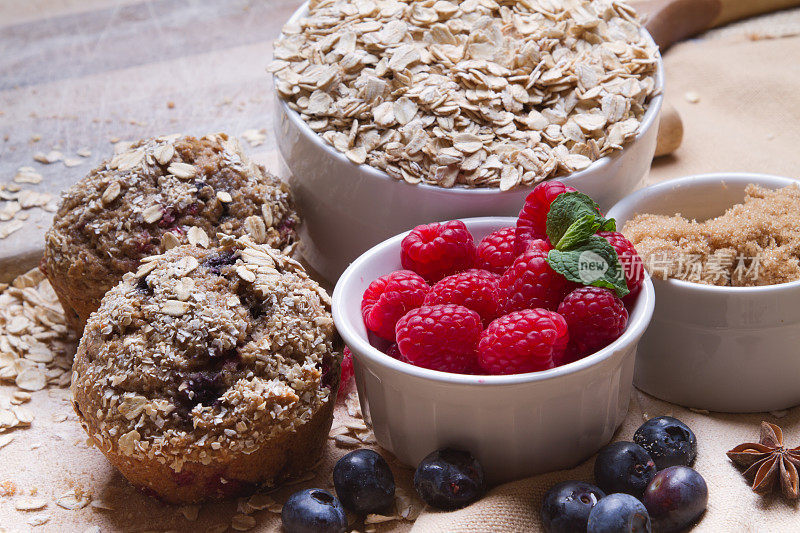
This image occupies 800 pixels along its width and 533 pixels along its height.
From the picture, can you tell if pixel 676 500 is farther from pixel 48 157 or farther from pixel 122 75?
pixel 122 75

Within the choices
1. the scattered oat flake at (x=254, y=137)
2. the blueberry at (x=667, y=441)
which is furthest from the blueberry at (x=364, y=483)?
the scattered oat flake at (x=254, y=137)

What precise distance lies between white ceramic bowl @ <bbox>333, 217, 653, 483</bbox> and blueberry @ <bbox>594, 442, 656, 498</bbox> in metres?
0.06

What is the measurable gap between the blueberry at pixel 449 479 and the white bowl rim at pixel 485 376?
0.45ft

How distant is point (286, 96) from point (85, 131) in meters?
0.88

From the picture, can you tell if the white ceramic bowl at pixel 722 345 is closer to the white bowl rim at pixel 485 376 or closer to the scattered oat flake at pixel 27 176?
the white bowl rim at pixel 485 376

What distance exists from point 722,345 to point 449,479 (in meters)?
0.51

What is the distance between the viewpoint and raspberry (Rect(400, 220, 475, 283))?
4.77ft

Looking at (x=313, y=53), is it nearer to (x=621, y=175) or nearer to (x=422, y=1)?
(x=422, y=1)

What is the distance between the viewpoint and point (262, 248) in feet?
5.10

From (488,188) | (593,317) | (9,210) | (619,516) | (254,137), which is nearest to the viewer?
(619,516)

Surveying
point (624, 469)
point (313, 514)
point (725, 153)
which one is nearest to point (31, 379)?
point (313, 514)

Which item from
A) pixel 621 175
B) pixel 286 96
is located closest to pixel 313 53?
pixel 286 96

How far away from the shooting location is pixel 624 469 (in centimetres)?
133

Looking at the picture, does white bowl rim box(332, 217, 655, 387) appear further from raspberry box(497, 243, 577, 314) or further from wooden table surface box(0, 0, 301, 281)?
wooden table surface box(0, 0, 301, 281)
